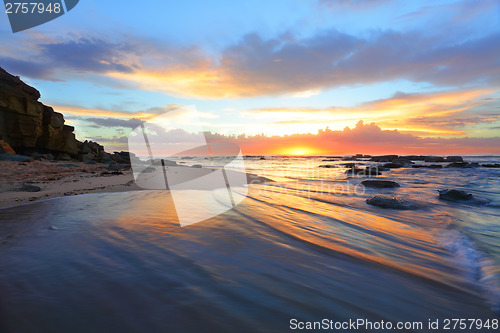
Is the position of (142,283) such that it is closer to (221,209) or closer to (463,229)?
(221,209)

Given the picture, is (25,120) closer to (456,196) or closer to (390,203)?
(390,203)

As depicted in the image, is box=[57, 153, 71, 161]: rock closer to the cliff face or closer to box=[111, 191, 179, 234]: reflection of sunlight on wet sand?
the cliff face

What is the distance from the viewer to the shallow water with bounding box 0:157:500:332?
1908 mm

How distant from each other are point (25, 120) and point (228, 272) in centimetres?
3048

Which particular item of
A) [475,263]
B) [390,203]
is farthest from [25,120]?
[475,263]

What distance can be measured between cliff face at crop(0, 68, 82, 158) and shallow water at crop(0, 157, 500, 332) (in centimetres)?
2464

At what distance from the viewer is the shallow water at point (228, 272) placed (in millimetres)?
1908

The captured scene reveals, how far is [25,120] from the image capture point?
2212cm

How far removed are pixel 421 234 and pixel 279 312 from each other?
4.50m

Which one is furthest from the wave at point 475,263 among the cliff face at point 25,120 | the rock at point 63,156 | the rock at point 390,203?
the rock at point 63,156

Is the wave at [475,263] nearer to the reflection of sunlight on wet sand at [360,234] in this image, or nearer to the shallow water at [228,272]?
the shallow water at [228,272]

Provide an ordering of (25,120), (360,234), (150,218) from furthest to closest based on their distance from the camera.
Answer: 1. (25,120)
2. (150,218)
3. (360,234)

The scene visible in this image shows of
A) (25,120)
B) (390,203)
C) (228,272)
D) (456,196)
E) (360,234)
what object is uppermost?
(25,120)

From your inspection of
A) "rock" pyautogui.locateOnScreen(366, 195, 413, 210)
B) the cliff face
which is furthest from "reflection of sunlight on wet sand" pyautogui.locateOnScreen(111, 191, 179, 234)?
the cliff face
